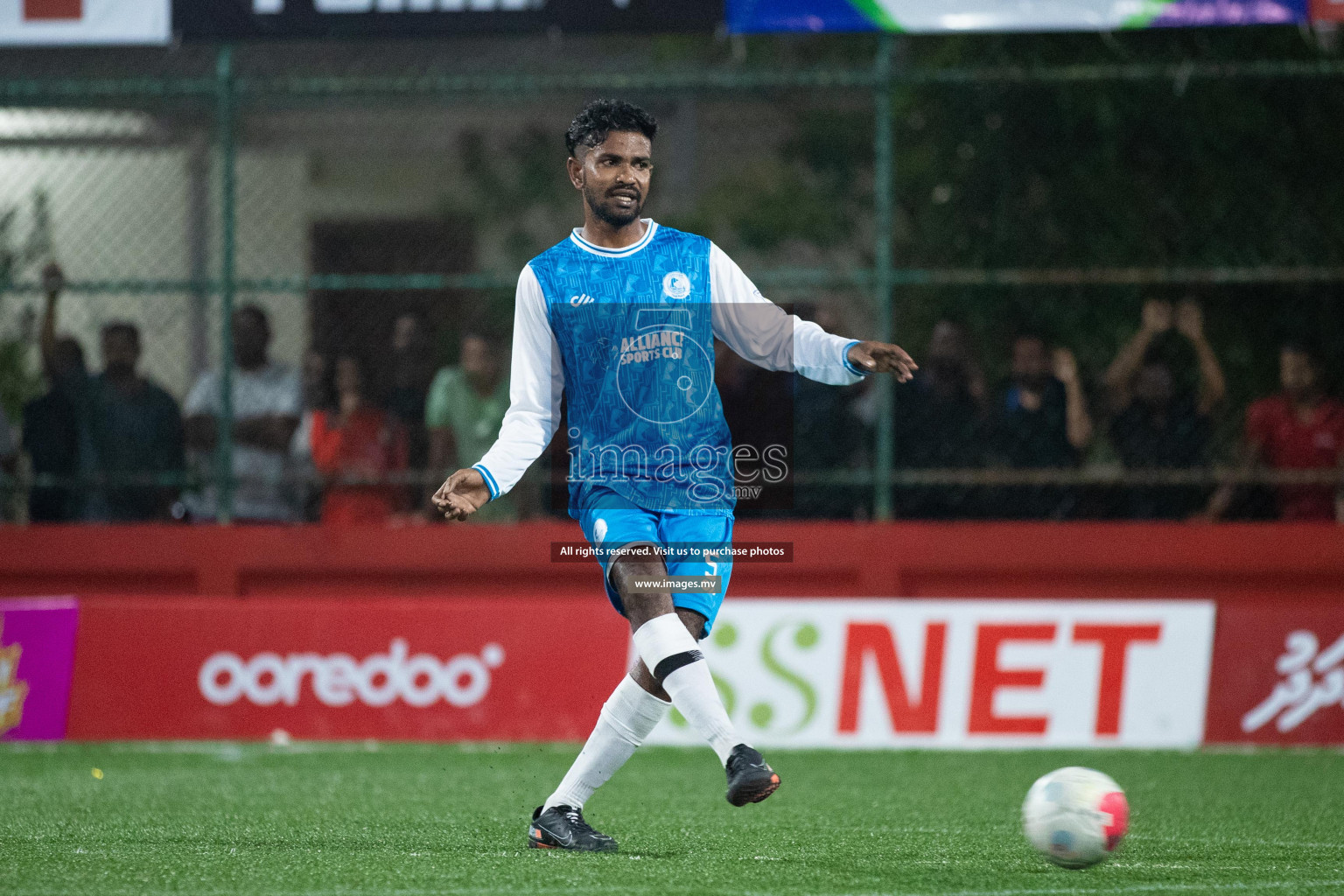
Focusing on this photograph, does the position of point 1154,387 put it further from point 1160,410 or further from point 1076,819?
point 1076,819

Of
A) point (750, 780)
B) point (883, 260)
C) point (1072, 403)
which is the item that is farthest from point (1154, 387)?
point (750, 780)

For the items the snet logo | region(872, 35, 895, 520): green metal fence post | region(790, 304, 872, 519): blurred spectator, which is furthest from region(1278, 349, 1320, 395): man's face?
the snet logo

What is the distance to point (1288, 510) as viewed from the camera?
9.47 meters

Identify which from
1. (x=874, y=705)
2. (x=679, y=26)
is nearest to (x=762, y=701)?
(x=874, y=705)

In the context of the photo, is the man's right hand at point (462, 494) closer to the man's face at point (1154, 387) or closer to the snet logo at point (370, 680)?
the snet logo at point (370, 680)

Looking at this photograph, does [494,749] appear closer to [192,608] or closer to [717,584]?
[192,608]

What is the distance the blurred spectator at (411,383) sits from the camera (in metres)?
9.66

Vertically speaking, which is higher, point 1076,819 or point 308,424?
point 308,424

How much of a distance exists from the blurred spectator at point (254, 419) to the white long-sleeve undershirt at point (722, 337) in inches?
184

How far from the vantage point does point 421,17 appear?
9461 millimetres

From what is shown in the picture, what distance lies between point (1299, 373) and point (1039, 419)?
1526 millimetres

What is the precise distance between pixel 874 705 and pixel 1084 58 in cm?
474

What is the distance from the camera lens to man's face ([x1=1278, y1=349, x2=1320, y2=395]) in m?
9.34

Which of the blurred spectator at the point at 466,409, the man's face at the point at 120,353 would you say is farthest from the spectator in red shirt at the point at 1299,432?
the man's face at the point at 120,353
